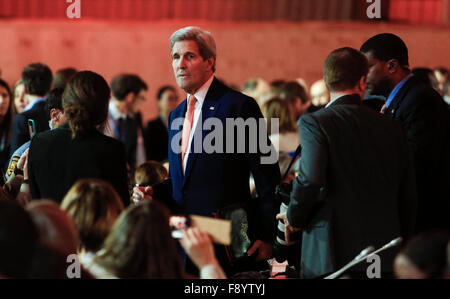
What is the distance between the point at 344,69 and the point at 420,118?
62 cm

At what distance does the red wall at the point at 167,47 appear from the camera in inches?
435

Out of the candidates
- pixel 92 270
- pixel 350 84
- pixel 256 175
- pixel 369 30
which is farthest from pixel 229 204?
pixel 369 30

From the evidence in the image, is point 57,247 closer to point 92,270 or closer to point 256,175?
point 92,270

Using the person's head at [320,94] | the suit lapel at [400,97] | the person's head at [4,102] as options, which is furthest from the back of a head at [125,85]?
the suit lapel at [400,97]

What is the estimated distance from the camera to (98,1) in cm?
1099

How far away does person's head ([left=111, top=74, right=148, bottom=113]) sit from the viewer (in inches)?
281

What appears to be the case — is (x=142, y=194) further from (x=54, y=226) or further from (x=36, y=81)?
(x=36, y=81)

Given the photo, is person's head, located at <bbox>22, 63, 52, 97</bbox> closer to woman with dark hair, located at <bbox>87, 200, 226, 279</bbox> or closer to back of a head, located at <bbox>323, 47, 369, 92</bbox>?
back of a head, located at <bbox>323, 47, 369, 92</bbox>

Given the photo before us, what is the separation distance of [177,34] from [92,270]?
4.75ft

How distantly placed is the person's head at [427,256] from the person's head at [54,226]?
114cm

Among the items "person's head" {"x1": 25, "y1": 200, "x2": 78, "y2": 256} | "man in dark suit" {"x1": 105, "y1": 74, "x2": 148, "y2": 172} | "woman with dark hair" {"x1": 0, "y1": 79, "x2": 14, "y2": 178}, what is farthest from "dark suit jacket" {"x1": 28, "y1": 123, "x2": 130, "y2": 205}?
"man in dark suit" {"x1": 105, "y1": 74, "x2": 148, "y2": 172}

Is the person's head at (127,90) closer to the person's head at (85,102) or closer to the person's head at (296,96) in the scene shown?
the person's head at (296,96)

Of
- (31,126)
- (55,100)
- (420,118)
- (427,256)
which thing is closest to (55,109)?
(55,100)

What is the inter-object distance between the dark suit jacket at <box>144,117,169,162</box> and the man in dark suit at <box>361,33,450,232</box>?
4079 millimetres
